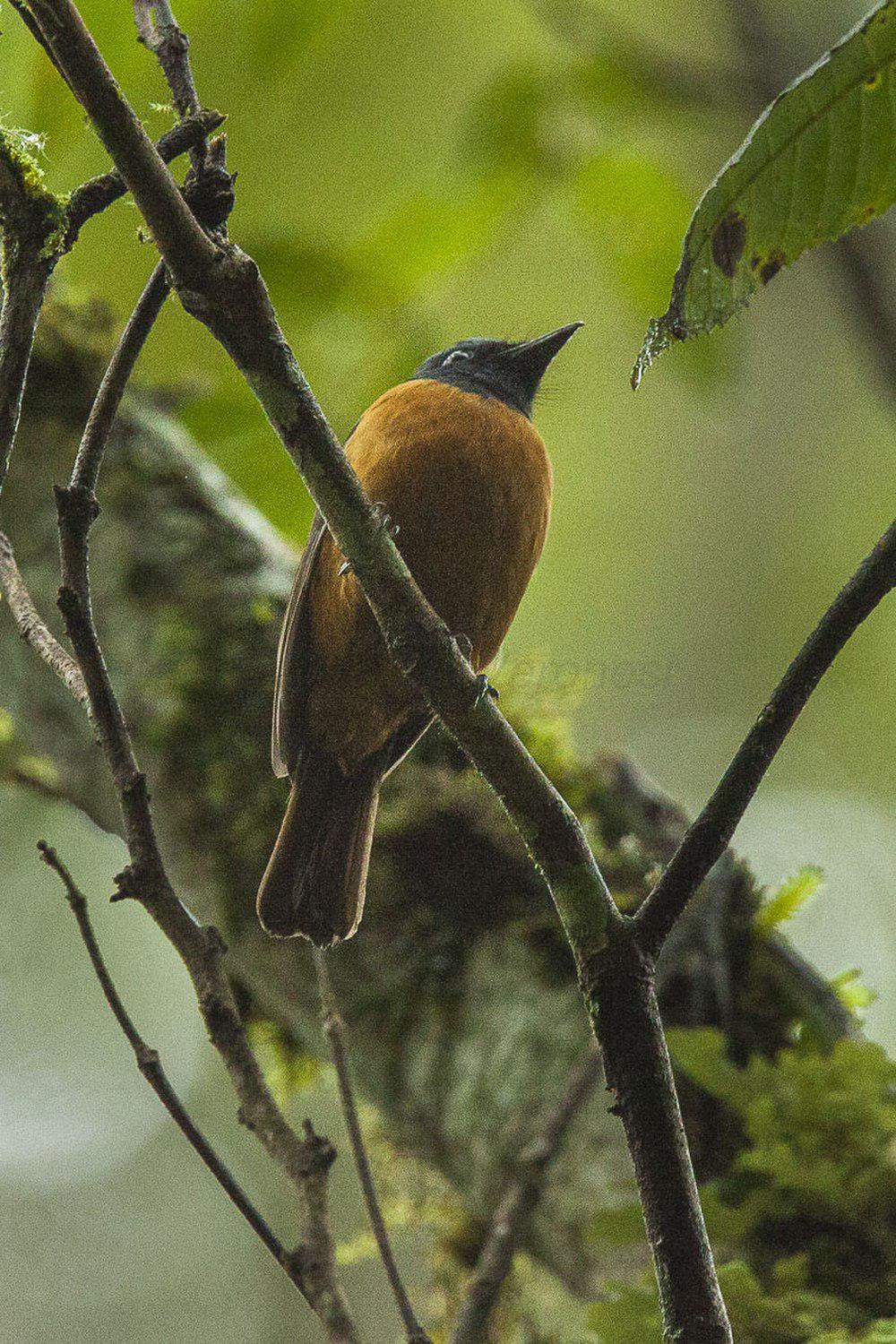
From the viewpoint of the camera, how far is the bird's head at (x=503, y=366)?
300 centimetres

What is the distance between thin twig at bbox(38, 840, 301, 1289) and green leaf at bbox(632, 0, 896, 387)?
2.91 feet

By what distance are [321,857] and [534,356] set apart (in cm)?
139

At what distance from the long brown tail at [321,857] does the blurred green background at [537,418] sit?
51 cm

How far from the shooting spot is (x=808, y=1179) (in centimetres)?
243

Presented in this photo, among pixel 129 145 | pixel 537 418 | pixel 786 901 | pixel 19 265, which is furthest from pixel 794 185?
pixel 537 418

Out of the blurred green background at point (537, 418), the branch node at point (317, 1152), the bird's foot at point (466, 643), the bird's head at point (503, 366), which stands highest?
the blurred green background at point (537, 418)

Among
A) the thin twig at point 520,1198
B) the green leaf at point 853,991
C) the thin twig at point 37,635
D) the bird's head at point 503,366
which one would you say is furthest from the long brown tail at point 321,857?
the green leaf at point 853,991

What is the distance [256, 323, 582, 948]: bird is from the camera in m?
2.52

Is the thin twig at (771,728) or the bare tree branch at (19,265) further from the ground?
the bare tree branch at (19,265)

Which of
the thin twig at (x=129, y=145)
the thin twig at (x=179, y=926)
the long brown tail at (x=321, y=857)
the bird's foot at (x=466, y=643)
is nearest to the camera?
the thin twig at (x=129, y=145)

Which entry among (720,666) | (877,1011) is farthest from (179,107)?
(720,666)

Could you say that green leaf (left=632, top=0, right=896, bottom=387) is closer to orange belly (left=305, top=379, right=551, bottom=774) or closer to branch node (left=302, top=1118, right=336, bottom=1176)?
branch node (left=302, top=1118, right=336, bottom=1176)

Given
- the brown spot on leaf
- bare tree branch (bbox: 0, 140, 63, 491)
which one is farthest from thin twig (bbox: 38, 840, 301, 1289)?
the brown spot on leaf

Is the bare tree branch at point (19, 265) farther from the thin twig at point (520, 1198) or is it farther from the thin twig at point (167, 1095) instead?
the thin twig at point (520, 1198)
